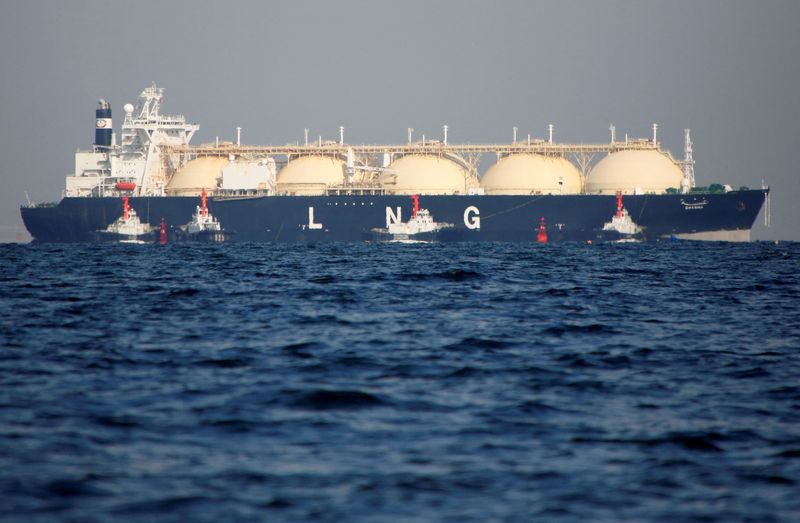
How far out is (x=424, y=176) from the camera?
98.4 metres

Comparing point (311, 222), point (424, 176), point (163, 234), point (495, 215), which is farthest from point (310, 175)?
point (495, 215)

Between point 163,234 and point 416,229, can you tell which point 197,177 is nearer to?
point 163,234

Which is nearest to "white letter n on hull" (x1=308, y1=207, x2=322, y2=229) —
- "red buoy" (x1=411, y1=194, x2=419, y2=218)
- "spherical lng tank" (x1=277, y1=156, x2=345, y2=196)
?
"spherical lng tank" (x1=277, y1=156, x2=345, y2=196)

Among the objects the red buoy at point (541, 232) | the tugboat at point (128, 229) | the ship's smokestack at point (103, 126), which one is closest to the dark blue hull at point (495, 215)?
the red buoy at point (541, 232)

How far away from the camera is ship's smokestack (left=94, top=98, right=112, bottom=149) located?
11525 cm

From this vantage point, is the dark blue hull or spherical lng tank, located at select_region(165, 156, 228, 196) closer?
the dark blue hull

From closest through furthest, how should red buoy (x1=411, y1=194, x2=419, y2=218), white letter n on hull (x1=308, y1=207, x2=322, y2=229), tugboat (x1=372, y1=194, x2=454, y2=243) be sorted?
tugboat (x1=372, y1=194, x2=454, y2=243)
red buoy (x1=411, y1=194, x2=419, y2=218)
white letter n on hull (x1=308, y1=207, x2=322, y2=229)

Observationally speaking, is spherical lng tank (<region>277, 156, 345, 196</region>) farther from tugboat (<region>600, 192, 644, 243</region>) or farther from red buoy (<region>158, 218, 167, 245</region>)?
tugboat (<region>600, 192, 644, 243</region>)

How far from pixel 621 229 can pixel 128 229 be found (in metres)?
45.7

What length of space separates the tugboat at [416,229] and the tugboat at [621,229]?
44.7 ft

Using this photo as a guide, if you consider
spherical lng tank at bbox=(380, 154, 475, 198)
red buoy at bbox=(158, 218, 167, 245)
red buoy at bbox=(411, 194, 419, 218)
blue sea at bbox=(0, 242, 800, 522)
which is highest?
spherical lng tank at bbox=(380, 154, 475, 198)

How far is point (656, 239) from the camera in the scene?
91.2 meters

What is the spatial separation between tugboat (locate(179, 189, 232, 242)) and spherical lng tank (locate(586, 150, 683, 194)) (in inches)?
1378

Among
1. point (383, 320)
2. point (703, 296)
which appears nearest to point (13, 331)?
point (383, 320)
